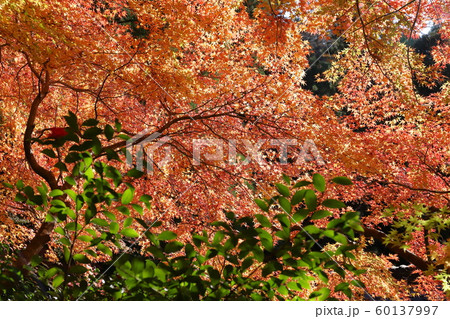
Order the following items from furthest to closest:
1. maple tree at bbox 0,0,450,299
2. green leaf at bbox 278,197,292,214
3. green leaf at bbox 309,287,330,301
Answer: maple tree at bbox 0,0,450,299, green leaf at bbox 309,287,330,301, green leaf at bbox 278,197,292,214

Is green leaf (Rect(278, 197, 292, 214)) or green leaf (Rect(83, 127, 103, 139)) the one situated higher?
green leaf (Rect(83, 127, 103, 139))

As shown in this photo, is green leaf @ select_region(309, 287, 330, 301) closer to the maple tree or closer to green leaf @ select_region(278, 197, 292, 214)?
green leaf @ select_region(278, 197, 292, 214)

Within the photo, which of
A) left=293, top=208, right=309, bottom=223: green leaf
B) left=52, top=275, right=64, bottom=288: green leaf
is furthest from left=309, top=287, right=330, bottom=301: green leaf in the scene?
left=52, top=275, right=64, bottom=288: green leaf

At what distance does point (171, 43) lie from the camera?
15.1ft

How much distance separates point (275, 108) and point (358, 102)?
6.98ft

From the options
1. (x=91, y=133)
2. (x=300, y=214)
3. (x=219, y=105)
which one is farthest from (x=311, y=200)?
(x=219, y=105)

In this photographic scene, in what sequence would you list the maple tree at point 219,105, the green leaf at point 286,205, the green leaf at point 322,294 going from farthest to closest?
the maple tree at point 219,105
the green leaf at point 322,294
the green leaf at point 286,205

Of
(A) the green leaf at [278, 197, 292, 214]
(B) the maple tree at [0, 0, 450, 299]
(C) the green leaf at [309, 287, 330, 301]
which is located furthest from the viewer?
(B) the maple tree at [0, 0, 450, 299]

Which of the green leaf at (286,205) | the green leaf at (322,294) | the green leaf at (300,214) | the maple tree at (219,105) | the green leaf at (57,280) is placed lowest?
the green leaf at (322,294)

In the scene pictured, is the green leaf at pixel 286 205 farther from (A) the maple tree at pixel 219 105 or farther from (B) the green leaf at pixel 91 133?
(A) the maple tree at pixel 219 105

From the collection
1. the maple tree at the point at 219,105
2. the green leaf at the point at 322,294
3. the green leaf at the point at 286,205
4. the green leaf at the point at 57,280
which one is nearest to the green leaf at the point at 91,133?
the green leaf at the point at 57,280

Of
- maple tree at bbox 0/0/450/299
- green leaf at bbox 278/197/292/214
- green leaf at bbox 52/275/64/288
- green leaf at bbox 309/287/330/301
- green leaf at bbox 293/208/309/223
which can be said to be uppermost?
maple tree at bbox 0/0/450/299

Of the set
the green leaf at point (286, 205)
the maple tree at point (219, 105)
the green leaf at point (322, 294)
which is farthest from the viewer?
the maple tree at point (219, 105)

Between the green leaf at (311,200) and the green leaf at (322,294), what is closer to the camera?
the green leaf at (311,200)
